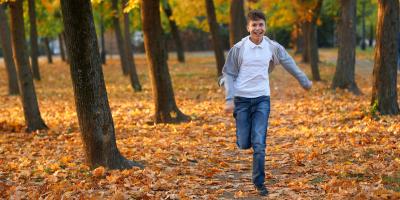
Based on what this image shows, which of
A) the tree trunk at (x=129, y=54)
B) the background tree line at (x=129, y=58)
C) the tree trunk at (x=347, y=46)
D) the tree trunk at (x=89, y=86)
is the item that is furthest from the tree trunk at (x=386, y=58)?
Result: the tree trunk at (x=129, y=54)

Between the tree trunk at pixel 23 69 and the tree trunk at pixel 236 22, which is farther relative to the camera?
the tree trunk at pixel 236 22

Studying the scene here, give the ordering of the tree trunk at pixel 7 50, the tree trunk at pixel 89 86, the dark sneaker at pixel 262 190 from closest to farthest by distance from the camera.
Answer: the dark sneaker at pixel 262 190 < the tree trunk at pixel 89 86 < the tree trunk at pixel 7 50

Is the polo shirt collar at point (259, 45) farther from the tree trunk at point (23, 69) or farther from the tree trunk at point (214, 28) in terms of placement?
the tree trunk at point (214, 28)

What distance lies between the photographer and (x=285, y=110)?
1405 cm

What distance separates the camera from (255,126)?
6262mm

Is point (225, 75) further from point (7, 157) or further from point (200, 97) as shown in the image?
point (200, 97)

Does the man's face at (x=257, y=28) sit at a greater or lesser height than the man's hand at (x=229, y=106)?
greater

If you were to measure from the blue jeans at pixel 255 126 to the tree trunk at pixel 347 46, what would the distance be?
34.1 ft

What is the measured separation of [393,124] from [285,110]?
13.4ft

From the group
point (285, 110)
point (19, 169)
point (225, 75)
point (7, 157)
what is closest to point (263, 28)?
point (225, 75)

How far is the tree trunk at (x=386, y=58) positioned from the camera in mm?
10891

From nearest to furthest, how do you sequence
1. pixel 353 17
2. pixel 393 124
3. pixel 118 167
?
pixel 118 167 < pixel 393 124 < pixel 353 17

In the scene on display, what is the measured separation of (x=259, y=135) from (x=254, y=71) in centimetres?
71

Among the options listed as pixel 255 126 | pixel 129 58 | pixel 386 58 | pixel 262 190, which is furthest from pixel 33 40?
pixel 262 190
